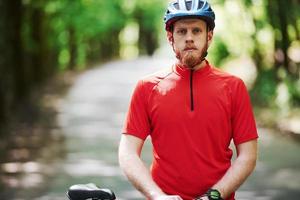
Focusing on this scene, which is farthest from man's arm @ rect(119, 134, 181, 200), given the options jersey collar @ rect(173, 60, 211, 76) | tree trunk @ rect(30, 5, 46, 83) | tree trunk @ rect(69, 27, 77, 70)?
tree trunk @ rect(69, 27, 77, 70)

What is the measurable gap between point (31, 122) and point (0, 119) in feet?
6.95

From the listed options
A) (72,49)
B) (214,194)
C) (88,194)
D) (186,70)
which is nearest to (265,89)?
(186,70)

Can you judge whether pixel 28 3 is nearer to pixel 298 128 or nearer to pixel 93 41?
pixel 298 128

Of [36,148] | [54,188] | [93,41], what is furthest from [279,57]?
[93,41]

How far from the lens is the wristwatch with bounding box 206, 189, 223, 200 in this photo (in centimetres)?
335

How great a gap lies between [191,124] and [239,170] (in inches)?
13.0

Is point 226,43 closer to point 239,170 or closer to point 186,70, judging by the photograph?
point 186,70

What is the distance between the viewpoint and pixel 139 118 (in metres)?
3.59

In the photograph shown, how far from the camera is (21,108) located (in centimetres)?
2205

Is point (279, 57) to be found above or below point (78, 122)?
above

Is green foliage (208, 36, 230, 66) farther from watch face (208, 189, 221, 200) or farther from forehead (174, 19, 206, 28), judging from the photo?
watch face (208, 189, 221, 200)

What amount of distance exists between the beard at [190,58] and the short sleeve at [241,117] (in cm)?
23

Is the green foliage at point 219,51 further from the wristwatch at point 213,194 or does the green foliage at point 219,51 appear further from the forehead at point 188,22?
the wristwatch at point 213,194

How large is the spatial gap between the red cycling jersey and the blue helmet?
277mm
